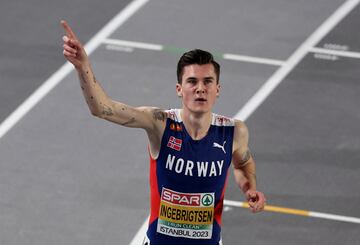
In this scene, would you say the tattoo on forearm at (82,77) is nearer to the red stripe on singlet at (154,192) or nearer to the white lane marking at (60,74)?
the red stripe on singlet at (154,192)

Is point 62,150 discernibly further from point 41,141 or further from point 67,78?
point 67,78

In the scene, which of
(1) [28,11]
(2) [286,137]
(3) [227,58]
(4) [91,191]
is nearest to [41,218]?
(4) [91,191]

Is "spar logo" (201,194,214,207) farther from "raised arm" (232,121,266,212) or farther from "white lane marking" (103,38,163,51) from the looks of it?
"white lane marking" (103,38,163,51)

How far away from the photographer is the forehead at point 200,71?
9.18 metres

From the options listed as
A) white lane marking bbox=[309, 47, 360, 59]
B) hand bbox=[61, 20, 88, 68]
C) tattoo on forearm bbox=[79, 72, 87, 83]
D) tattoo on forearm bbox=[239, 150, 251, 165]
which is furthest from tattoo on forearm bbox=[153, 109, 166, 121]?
white lane marking bbox=[309, 47, 360, 59]

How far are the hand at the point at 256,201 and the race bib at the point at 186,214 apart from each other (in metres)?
0.34

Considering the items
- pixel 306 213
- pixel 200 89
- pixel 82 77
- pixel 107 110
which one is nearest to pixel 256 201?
pixel 200 89

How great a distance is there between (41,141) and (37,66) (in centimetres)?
211

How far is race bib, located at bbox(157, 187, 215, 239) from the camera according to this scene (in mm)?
9562

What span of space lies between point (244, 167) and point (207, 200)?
2.02ft

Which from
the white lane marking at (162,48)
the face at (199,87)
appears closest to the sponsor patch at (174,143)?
the face at (199,87)

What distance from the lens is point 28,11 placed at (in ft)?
57.9

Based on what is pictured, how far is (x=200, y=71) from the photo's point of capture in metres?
9.19

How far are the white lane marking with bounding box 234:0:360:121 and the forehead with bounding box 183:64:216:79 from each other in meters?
5.55
